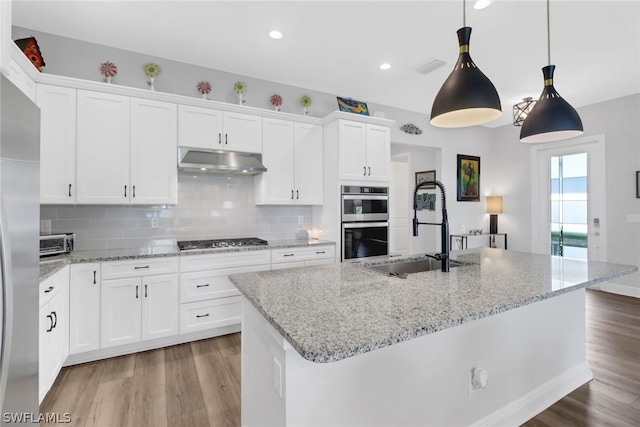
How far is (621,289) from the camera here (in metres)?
4.36

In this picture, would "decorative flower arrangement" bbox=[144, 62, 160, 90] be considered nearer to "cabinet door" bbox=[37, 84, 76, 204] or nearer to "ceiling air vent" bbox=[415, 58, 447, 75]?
"cabinet door" bbox=[37, 84, 76, 204]

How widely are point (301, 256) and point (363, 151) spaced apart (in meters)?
1.50

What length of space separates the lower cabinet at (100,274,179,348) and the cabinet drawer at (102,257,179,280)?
0.04 m

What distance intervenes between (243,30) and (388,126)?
210cm

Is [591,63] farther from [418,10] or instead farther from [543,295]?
[543,295]

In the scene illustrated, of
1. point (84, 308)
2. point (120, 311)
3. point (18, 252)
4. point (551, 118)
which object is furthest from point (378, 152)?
point (18, 252)

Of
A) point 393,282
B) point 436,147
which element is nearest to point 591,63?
point 436,147

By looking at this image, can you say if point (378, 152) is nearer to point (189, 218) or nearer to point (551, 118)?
point (551, 118)

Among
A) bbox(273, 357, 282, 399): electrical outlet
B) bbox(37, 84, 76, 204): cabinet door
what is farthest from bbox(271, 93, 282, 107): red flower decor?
bbox(273, 357, 282, 399): electrical outlet

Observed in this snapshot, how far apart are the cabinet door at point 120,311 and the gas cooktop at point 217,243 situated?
0.53 m

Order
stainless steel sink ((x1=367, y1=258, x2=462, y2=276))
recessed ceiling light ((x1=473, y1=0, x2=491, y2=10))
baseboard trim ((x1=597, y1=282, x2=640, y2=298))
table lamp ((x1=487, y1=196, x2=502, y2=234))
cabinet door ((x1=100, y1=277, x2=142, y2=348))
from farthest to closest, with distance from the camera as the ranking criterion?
table lamp ((x1=487, y1=196, x2=502, y2=234)) < baseboard trim ((x1=597, y1=282, x2=640, y2=298)) < cabinet door ((x1=100, y1=277, x2=142, y2=348)) < recessed ceiling light ((x1=473, y1=0, x2=491, y2=10)) < stainless steel sink ((x1=367, y1=258, x2=462, y2=276))

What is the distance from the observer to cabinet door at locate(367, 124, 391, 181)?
3.85m

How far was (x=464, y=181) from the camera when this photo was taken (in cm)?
551

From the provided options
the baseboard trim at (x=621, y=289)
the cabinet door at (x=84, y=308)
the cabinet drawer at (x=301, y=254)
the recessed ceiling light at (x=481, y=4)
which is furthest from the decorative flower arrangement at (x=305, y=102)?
the baseboard trim at (x=621, y=289)
